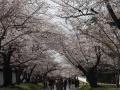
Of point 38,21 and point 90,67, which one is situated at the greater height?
point 38,21

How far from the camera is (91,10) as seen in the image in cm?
1711

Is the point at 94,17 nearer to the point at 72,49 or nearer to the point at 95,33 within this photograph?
the point at 95,33

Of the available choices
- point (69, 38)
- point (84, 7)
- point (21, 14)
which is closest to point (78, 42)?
point (69, 38)

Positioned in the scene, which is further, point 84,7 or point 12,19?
point 12,19

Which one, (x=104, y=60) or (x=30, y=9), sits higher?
(x=30, y=9)

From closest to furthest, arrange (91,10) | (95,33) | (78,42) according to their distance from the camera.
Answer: (91,10)
(95,33)
(78,42)

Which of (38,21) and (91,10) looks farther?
(38,21)

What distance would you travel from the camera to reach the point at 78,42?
34.3 m

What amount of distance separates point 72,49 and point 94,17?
58.9 feet

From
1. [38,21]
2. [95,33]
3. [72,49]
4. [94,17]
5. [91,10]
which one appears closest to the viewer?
[91,10]

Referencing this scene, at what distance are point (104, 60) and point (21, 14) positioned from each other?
20230 millimetres

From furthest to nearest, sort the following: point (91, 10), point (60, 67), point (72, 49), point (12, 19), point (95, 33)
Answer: point (60, 67) < point (72, 49) < point (95, 33) < point (12, 19) < point (91, 10)

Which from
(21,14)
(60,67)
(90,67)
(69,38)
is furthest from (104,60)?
(60,67)

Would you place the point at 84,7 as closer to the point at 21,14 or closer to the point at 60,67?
the point at 21,14
